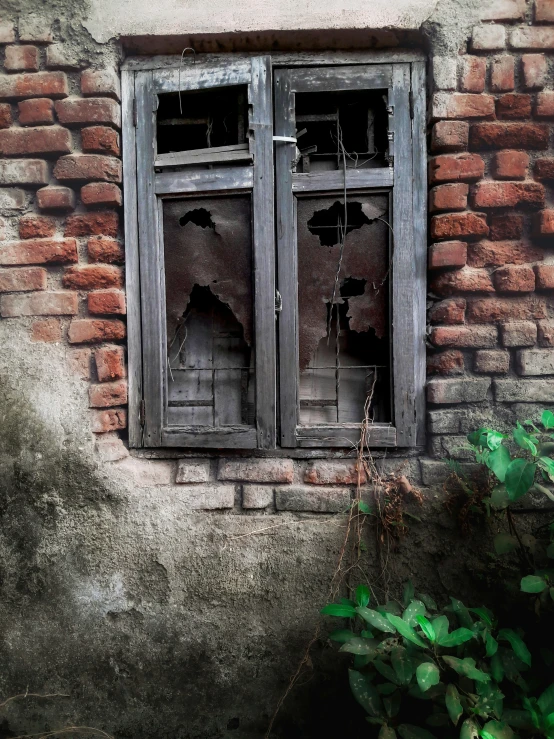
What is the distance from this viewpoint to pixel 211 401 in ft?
6.92

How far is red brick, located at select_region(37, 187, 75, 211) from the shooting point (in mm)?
1933

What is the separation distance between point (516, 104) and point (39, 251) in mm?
1856

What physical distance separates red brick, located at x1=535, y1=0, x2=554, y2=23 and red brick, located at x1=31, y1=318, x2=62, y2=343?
82.2 inches

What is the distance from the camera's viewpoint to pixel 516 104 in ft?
6.06

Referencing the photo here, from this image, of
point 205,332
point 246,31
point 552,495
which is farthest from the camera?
point 205,332

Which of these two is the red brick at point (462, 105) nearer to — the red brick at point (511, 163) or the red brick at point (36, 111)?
the red brick at point (511, 163)

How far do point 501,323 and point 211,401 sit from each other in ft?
3.84

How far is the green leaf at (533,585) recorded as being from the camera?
5.11ft

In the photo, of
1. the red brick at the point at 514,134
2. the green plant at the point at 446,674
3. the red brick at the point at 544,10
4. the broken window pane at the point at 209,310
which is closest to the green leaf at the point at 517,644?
the green plant at the point at 446,674

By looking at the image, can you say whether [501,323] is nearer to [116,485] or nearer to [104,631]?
[116,485]

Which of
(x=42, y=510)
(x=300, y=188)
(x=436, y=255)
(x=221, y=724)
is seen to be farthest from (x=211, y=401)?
(x=221, y=724)

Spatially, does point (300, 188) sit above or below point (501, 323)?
above

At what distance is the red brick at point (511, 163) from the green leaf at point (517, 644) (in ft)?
5.13

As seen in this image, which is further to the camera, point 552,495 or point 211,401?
point 211,401
